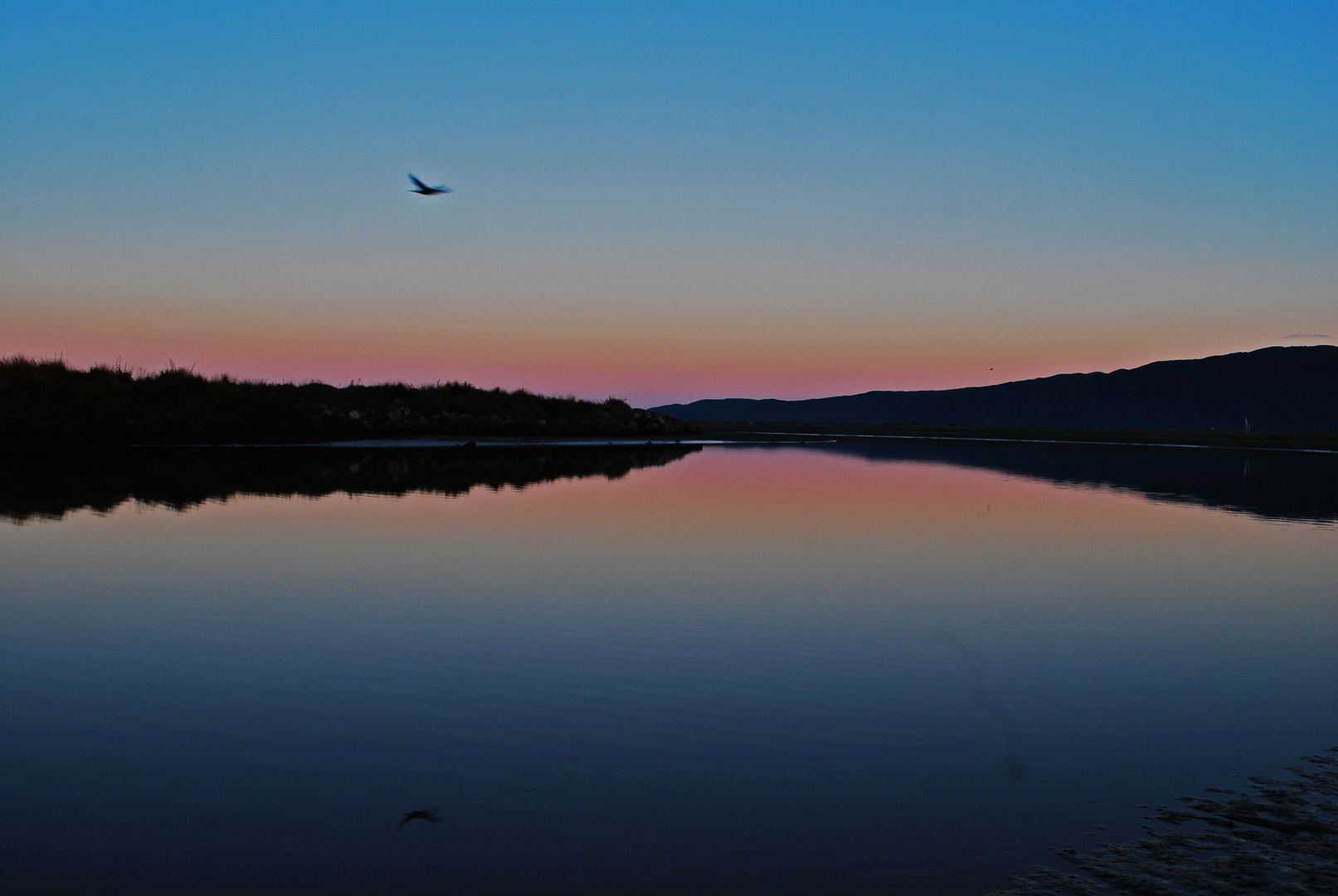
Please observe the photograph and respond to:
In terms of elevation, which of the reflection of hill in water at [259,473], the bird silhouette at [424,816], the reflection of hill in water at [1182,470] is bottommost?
the reflection of hill in water at [1182,470]

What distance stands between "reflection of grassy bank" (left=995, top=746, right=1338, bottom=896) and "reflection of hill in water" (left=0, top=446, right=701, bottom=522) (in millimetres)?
13924

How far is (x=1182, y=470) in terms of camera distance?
31391 millimetres

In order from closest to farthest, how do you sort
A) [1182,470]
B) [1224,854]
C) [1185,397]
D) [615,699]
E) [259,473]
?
[1224,854] → [615,699] → [259,473] → [1182,470] → [1185,397]

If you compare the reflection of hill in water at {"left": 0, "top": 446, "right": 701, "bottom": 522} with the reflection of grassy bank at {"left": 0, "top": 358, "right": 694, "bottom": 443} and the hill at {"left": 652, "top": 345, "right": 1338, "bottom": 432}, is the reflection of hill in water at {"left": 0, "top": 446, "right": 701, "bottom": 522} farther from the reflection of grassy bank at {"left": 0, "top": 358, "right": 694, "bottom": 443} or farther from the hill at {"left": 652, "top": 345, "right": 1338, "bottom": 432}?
the hill at {"left": 652, "top": 345, "right": 1338, "bottom": 432}

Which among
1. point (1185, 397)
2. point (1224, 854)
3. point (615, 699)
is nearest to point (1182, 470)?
point (615, 699)

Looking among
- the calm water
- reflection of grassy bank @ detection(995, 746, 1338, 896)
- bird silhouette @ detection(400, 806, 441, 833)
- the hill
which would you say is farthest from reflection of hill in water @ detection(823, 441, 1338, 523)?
the hill

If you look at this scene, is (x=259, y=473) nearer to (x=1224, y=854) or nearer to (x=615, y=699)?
(x=615, y=699)

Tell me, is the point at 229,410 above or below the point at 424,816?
above

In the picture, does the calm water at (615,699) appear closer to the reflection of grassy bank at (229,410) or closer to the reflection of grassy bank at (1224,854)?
the reflection of grassy bank at (1224,854)

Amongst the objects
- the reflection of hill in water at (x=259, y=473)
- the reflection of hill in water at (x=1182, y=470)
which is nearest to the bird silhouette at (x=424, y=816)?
the reflection of hill in water at (x=259, y=473)

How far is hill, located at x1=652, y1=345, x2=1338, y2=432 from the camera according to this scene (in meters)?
159

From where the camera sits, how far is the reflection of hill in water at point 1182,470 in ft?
65.4

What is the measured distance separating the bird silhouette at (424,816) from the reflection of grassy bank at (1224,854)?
2348mm

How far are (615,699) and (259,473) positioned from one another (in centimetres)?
1799
